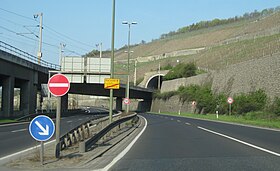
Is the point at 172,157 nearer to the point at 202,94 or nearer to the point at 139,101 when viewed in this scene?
the point at 202,94

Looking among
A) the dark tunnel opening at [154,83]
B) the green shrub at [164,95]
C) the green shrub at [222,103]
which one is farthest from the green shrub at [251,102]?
the dark tunnel opening at [154,83]

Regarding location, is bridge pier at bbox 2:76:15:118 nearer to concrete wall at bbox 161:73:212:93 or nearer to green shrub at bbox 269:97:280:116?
green shrub at bbox 269:97:280:116

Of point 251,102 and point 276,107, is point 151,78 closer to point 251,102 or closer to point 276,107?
point 251,102

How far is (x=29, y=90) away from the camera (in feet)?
169

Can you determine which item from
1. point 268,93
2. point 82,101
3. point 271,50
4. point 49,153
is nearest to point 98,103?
point 82,101

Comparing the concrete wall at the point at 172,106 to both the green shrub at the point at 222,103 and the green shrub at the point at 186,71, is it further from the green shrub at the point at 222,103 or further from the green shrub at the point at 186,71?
the green shrub at the point at 222,103

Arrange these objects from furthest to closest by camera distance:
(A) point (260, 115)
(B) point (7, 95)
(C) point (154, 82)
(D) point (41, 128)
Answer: (C) point (154, 82) → (A) point (260, 115) → (B) point (7, 95) → (D) point (41, 128)

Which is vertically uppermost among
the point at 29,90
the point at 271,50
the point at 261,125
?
the point at 271,50

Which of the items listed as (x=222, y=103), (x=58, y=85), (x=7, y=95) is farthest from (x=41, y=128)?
(x=222, y=103)

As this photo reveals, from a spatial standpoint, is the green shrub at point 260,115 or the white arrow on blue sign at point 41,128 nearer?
the white arrow on blue sign at point 41,128

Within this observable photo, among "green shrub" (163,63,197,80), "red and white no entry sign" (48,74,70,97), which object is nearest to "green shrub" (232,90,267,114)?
"red and white no entry sign" (48,74,70,97)

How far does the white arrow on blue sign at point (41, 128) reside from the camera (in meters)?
11.1

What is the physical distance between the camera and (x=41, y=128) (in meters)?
11.2

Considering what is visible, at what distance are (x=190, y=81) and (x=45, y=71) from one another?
44.0m
